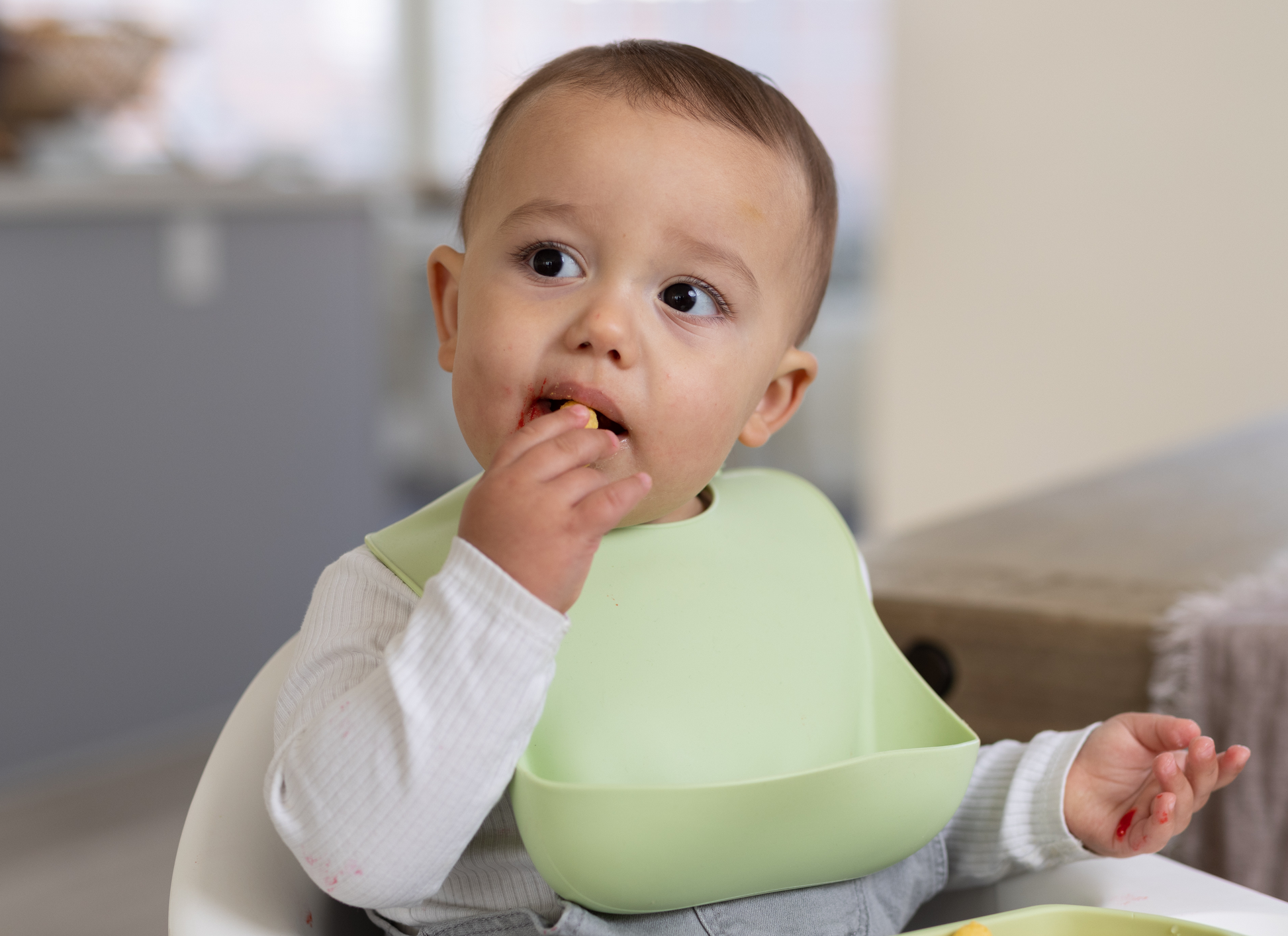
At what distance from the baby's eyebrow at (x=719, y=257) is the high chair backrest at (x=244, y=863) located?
0.31 m

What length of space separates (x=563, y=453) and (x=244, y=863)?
262 mm

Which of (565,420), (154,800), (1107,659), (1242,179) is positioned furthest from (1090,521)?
(154,800)

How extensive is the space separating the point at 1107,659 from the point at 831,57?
3121 mm

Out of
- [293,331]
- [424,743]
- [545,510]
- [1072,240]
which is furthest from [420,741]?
[1072,240]

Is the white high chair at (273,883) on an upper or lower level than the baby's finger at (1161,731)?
lower

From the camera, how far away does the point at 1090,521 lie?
4.32 ft

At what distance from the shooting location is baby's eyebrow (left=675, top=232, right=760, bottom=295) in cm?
67

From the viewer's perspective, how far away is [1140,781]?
28.9 inches

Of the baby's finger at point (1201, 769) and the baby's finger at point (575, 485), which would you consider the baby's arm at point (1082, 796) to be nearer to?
the baby's finger at point (1201, 769)

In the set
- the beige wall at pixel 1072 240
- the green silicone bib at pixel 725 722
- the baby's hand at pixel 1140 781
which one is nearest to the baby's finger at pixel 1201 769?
the baby's hand at pixel 1140 781

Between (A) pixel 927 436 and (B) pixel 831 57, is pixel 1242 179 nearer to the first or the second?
(A) pixel 927 436

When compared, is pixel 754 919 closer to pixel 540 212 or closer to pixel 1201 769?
pixel 1201 769

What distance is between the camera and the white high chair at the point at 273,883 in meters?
0.62

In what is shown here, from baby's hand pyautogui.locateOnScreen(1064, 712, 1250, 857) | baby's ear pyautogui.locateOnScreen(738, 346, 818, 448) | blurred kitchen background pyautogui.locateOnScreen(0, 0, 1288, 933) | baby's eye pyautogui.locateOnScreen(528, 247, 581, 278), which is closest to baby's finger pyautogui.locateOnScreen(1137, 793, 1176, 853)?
baby's hand pyautogui.locateOnScreen(1064, 712, 1250, 857)
